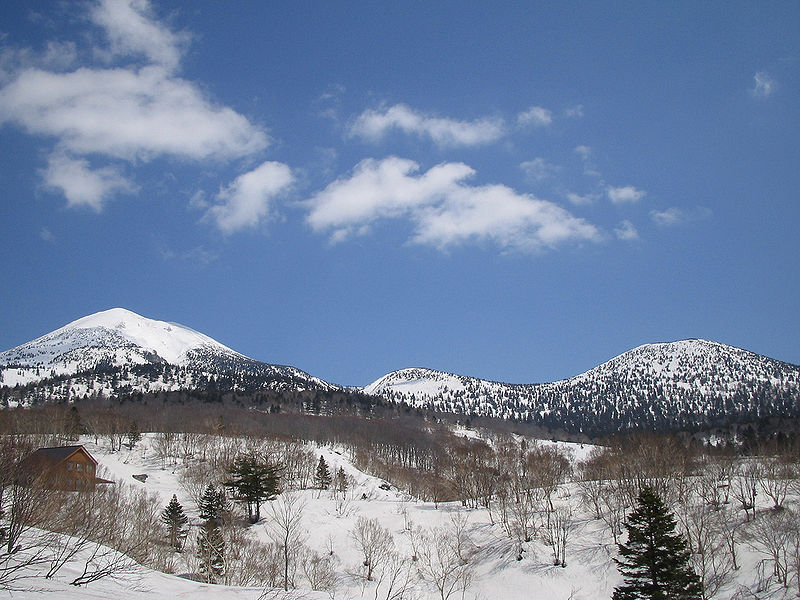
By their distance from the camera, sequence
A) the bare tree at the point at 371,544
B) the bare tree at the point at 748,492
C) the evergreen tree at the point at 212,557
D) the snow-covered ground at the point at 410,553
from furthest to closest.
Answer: the bare tree at the point at 371,544
the bare tree at the point at 748,492
the evergreen tree at the point at 212,557
the snow-covered ground at the point at 410,553

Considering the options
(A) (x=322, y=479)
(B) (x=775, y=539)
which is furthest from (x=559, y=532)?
(A) (x=322, y=479)

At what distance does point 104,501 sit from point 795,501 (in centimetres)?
6773

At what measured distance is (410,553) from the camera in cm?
6378

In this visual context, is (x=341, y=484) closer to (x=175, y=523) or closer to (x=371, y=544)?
(x=371, y=544)

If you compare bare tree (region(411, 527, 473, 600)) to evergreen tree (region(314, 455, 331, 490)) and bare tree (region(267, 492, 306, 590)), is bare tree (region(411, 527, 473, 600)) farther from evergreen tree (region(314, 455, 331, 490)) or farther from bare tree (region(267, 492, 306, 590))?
evergreen tree (region(314, 455, 331, 490))

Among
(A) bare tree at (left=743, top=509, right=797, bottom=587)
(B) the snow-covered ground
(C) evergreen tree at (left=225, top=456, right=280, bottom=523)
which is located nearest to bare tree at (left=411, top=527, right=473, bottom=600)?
(B) the snow-covered ground

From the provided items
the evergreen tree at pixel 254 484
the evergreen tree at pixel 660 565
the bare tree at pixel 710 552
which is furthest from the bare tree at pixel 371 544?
the bare tree at pixel 710 552

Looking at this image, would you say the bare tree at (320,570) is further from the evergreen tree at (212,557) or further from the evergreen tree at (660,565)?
the evergreen tree at (660,565)

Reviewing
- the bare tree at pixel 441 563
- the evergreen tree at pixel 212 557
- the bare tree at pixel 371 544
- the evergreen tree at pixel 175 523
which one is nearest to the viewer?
the evergreen tree at pixel 212 557

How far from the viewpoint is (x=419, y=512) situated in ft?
264

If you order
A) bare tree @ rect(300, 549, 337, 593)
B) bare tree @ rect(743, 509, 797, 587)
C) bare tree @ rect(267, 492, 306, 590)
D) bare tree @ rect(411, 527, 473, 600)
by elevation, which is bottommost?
bare tree @ rect(411, 527, 473, 600)

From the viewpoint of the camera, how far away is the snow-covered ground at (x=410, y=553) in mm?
16469

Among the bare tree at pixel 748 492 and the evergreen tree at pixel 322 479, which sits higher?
the bare tree at pixel 748 492

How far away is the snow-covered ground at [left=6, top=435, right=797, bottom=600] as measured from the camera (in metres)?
16.5
